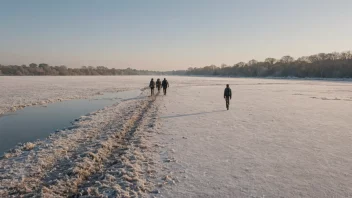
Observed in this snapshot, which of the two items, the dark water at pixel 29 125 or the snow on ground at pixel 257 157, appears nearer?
the snow on ground at pixel 257 157

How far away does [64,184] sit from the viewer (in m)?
6.00

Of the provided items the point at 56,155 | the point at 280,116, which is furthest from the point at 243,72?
the point at 56,155

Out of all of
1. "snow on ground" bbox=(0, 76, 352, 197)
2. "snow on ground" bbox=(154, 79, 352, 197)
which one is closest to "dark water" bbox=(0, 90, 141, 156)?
"snow on ground" bbox=(0, 76, 352, 197)

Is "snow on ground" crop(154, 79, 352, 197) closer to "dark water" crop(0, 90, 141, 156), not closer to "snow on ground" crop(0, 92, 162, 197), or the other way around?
"snow on ground" crop(0, 92, 162, 197)

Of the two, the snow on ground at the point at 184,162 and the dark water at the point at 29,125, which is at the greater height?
the snow on ground at the point at 184,162

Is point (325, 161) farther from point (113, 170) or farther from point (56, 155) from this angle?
point (56, 155)

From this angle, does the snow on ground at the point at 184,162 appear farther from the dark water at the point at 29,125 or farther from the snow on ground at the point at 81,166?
the dark water at the point at 29,125

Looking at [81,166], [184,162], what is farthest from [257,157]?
[81,166]

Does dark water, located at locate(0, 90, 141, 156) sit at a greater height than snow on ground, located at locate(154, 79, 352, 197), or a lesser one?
lesser

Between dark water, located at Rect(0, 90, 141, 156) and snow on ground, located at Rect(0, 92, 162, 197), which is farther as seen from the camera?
dark water, located at Rect(0, 90, 141, 156)

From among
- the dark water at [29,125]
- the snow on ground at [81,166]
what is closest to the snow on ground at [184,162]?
the snow on ground at [81,166]

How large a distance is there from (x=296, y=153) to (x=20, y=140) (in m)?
10.5

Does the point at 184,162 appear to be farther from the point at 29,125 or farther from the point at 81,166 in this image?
the point at 29,125

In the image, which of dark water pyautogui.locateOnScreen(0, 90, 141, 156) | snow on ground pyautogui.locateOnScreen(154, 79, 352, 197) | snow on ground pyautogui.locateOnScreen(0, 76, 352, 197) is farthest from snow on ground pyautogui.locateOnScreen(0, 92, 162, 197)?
dark water pyautogui.locateOnScreen(0, 90, 141, 156)
